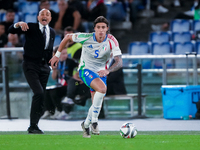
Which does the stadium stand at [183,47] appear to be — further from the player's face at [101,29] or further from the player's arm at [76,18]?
the player's face at [101,29]

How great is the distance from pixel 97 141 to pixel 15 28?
2.92 m

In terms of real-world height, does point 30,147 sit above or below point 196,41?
below

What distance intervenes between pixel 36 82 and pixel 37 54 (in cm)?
52

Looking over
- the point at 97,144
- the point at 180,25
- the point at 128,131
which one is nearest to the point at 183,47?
the point at 180,25

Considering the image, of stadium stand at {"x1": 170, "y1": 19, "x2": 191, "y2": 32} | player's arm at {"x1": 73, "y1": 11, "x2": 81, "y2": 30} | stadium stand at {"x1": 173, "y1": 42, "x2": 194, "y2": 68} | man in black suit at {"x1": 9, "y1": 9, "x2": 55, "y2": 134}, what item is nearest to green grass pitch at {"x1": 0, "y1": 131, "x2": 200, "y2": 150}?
man in black suit at {"x1": 9, "y1": 9, "x2": 55, "y2": 134}

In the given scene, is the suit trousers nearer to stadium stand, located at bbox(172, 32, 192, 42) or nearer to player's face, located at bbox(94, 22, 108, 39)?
player's face, located at bbox(94, 22, 108, 39)

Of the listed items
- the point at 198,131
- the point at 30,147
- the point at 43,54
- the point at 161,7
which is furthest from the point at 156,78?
the point at 161,7

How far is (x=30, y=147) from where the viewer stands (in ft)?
19.1

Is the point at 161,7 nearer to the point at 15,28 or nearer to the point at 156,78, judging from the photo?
the point at 156,78

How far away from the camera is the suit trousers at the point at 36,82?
8.23 metres

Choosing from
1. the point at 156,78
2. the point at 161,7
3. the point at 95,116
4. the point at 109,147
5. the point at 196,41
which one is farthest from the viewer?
the point at 161,7

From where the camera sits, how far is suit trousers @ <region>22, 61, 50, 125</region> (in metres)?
8.23

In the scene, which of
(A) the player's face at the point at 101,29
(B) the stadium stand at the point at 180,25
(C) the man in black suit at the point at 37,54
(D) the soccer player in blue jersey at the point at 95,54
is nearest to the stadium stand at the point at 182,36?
(B) the stadium stand at the point at 180,25

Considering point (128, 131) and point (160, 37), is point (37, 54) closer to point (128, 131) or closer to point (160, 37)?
point (128, 131)
